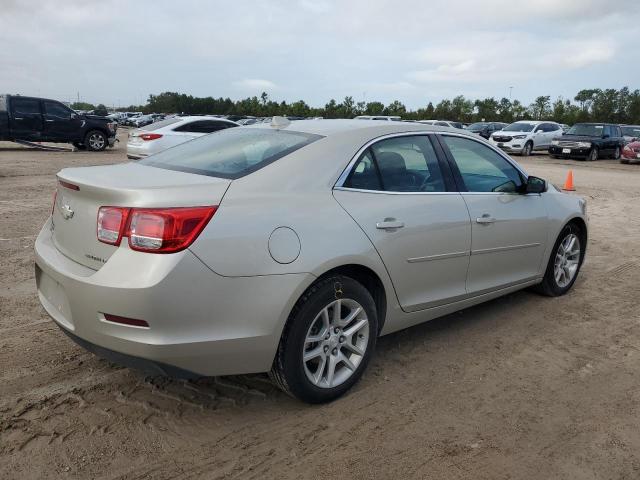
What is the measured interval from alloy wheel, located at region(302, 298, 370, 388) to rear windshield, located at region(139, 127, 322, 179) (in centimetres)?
92

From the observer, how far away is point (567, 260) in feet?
17.2

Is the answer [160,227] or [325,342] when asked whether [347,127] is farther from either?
[160,227]

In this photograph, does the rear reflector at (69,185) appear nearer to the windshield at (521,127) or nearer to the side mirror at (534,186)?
the side mirror at (534,186)

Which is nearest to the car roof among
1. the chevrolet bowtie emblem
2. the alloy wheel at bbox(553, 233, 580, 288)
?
the chevrolet bowtie emblem

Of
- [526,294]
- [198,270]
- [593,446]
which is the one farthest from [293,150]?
[526,294]

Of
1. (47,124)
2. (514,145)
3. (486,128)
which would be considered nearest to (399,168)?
(47,124)

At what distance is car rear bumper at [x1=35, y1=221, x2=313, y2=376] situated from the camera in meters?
2.56

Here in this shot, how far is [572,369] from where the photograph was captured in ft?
12.4

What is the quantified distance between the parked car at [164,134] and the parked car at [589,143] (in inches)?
638

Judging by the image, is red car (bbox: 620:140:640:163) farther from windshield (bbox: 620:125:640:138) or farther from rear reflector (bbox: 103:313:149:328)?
rear reflector (bbox: 103:313:149:328)

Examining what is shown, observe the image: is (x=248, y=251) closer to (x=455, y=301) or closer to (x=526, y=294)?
(x=455, y=301)

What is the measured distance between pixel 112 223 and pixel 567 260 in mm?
4186

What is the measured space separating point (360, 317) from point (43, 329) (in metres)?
2.39

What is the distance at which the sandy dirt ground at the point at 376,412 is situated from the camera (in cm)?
267
